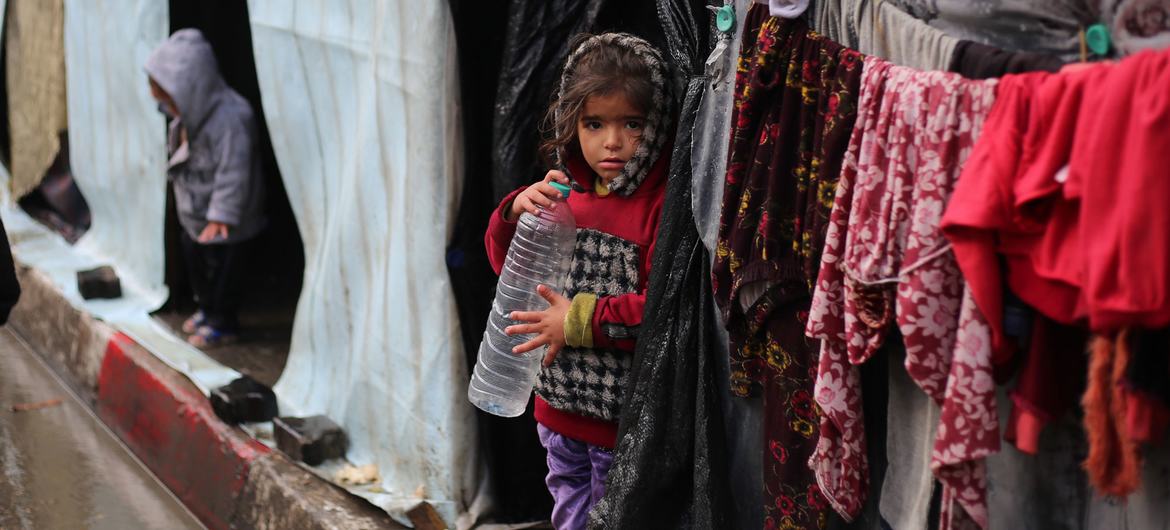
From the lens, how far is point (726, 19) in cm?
253

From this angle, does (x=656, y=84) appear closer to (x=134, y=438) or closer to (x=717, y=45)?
(x=717, y=45)

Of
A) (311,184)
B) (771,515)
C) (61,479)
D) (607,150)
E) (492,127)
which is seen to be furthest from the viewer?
(61,479)

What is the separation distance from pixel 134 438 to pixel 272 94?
1755 millimetres

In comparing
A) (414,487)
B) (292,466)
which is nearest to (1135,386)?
(414,487)

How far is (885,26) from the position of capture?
217 cm

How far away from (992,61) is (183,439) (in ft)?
13.1

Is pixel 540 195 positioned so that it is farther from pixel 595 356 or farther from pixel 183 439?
pixel 183 439

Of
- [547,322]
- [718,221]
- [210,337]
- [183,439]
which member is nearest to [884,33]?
[718,221]

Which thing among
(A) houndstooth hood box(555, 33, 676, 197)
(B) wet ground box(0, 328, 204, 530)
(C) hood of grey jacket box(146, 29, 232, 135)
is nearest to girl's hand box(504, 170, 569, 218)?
(A) houndstooth hood box(555, 33, 676, 197)

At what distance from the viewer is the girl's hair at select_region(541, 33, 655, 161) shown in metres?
2.77

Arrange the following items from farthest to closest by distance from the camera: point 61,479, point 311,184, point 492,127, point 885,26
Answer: point 61,479
point 311,184
point 492,127
point 885,26

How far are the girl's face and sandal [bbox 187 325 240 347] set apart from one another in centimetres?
391

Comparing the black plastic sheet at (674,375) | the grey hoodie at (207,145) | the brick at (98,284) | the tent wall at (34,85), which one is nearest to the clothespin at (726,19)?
the black plastic sheet at (674,375)

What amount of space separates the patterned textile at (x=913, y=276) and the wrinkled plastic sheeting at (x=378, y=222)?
1.80 metres
